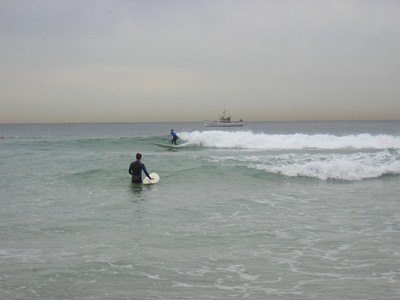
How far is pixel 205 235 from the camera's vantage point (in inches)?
376

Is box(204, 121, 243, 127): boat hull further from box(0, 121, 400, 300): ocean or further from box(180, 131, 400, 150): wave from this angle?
box(0, 121, 400, 300): ocean

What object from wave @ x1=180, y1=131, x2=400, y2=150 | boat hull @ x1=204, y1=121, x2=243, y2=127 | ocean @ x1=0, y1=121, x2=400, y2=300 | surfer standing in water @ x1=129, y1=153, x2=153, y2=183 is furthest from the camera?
boat hull @ x1=204, y1=121, x2=243, y2=127

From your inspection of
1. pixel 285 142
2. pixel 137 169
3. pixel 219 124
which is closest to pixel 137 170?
pixel 137 169

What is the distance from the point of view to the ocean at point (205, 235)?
6539mm

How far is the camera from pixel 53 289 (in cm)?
645

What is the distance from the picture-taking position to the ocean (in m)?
6.54

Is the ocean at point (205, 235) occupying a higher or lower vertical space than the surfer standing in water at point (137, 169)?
lower

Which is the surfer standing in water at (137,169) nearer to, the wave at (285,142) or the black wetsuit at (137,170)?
the black wetsuit at (137,170)

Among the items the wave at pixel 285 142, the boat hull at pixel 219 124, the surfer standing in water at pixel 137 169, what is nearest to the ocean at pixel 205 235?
the surfer standing in water at pixel 137 169

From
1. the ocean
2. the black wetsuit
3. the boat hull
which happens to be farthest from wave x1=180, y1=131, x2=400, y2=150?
the boat hull

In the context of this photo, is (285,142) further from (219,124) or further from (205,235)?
A: (219,124)

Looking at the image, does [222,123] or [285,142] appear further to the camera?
[222,123]

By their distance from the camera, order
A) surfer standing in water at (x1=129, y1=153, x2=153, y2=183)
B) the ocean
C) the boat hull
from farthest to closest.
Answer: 1. the boat hull
2. surfer standing in water at (x1=129, y1=153, x2=153, y2=183)
3. the ocean

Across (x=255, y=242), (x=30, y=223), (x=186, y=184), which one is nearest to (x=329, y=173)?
(x=186, y=184)
